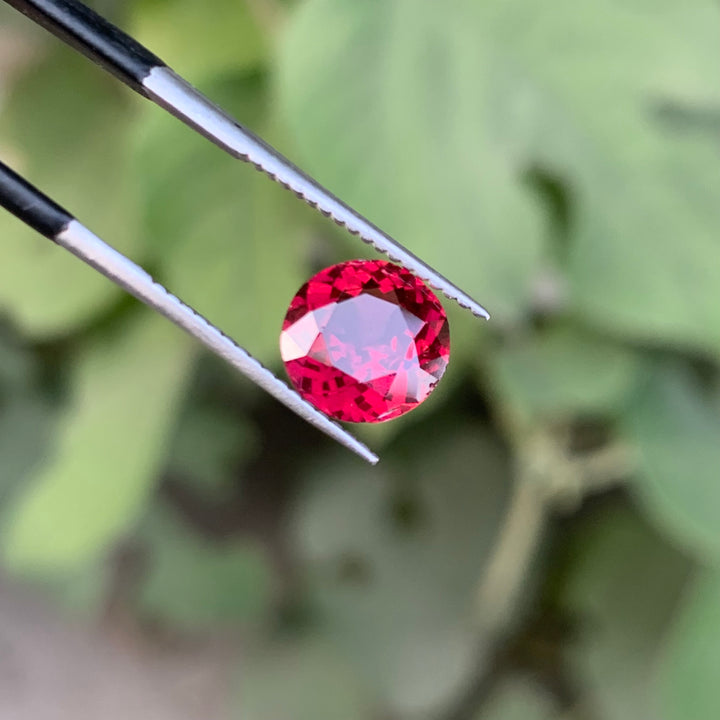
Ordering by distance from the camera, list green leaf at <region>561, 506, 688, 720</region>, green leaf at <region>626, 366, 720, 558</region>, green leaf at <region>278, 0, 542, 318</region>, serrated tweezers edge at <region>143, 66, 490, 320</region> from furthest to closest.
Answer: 1. green leaf at <region>561, 506, 688, 720</region>
2. green leaf at <region>626, 366, 720, 558</region>
3. green leaf at <region>278, 0, 542, 318</region>
4. serrated tweezers edge at <region>143, 66, 490, 320</region>

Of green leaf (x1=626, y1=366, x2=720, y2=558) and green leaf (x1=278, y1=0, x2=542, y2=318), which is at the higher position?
green leaf (x1=278, y1=0, x2=542, y2=318)

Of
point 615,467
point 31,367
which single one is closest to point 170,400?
point 31,367

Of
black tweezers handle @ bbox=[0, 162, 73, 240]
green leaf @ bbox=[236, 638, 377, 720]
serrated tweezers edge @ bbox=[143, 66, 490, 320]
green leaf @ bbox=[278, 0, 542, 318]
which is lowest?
green leaf @ bbox=[236, 638, 377, 720]

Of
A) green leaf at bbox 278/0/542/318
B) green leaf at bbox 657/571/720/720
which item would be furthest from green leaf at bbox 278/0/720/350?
green leaf at bbox 657/571/720/720

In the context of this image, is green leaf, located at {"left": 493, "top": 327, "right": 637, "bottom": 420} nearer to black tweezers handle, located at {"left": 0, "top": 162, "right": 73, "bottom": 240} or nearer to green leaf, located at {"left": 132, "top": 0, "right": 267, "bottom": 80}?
green leaf, located at {"left": 132, "top": 0, "right": 267, "bottom": 80}

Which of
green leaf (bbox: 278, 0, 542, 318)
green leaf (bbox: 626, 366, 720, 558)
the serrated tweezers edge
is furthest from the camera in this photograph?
green leaf (bbox: 626, 366, 720, 558)

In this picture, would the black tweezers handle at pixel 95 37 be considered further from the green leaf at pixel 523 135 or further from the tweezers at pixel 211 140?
the green leaf at pixel 523 135

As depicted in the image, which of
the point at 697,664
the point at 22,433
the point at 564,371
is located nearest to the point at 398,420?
the point at 564,371

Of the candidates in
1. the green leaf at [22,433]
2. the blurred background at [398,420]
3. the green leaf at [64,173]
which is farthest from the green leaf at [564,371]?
the green leaf at [22,433]
